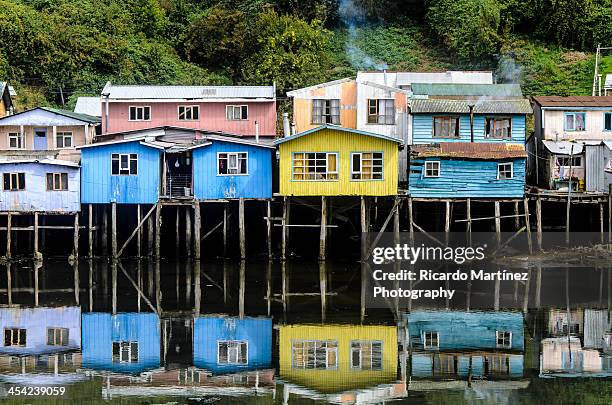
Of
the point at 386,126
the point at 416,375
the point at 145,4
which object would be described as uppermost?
the point at 145,4

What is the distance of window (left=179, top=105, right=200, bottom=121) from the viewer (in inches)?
1984

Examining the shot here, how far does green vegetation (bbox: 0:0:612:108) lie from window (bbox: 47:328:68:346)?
1056 inches

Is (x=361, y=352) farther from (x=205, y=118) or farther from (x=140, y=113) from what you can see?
(x=140, y=113)

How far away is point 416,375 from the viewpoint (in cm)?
2855

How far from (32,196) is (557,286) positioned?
20982mm

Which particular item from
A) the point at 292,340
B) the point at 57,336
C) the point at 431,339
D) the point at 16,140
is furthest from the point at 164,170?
the point at 431,339

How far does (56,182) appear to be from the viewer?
4694cm

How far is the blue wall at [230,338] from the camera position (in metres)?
29.4

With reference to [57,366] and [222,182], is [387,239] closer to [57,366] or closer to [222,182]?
[222,182]

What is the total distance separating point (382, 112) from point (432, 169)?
395 centimetres

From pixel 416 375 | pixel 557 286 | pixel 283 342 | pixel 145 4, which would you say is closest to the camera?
pixel 416 375

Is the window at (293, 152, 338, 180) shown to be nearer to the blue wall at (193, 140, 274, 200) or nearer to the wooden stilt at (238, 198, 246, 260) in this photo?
the blue wall at (193, 140, 274, 200)

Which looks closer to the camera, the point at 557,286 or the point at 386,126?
the point at 557,286

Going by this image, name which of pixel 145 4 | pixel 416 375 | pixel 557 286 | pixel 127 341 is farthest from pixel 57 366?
pixel 145 4
